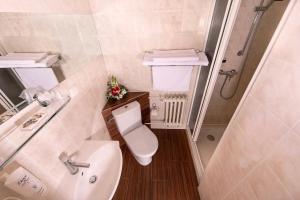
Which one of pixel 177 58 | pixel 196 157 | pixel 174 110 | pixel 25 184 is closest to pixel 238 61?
pixel 177 58

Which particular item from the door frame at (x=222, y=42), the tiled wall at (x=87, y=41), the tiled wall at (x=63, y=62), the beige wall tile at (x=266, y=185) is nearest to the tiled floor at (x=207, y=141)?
the door frame at (x=222, y=42)

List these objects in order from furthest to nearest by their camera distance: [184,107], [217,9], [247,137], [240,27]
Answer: [184,107] < [240,27] < [217,9] < [247,137]

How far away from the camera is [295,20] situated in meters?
0.48

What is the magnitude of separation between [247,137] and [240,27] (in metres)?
1.25

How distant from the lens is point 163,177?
158cm

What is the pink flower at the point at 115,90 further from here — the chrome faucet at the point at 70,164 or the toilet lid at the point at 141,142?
the chrome faucet at the point at 70,164

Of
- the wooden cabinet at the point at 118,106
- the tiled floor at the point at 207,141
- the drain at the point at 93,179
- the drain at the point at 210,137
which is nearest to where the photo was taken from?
the drain at the point at 93,179

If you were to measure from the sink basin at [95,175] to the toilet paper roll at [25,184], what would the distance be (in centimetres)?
16

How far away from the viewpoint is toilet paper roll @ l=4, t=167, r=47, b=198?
561mm

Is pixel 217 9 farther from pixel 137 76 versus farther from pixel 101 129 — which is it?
pixel 101 129

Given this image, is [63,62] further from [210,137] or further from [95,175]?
[210,137]

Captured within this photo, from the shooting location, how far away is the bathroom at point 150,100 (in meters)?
0.57

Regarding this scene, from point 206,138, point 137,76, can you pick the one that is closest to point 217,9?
point 137,76

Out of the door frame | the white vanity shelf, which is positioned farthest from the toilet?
the white vanity shelf
